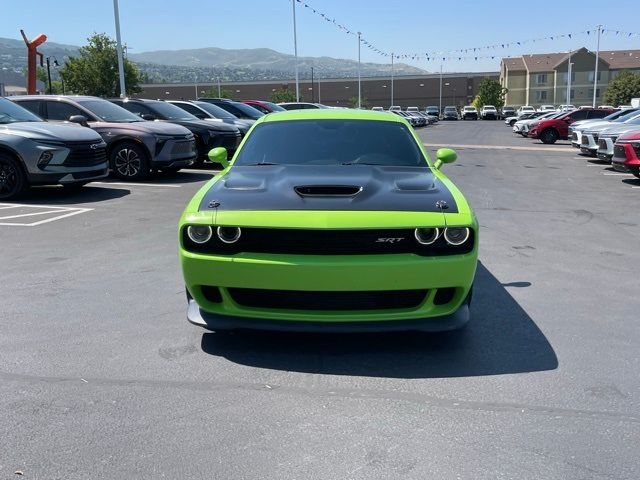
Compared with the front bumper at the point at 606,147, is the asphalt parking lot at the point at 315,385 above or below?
below

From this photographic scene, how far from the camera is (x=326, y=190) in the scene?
4.04m

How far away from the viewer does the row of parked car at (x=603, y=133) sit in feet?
41.5

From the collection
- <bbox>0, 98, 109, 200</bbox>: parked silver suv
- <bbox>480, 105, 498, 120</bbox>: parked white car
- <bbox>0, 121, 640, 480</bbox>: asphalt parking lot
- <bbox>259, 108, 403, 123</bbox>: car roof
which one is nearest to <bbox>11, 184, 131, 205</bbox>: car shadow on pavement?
<bbox>0, 98, 109, 200</bbox>: parked silver suv

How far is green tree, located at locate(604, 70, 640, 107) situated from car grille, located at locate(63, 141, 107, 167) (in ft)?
233

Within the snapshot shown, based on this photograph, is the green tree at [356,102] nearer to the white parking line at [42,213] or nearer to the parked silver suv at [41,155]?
the parked silver suv at [41,155]

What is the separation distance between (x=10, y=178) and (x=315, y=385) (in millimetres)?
8534

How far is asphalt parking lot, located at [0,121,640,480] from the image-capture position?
282 centimetres

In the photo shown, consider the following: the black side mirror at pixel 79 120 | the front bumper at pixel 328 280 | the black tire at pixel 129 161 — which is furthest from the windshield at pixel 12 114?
the front bumper at pixel 328 280

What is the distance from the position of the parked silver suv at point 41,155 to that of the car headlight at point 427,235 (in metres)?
8.10

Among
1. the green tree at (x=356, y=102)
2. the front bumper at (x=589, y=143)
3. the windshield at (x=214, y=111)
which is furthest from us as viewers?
the green tree at (x=356, y=102)

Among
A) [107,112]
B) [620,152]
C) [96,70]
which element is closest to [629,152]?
[620,152]

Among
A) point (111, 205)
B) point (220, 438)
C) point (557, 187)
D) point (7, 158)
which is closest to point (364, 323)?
point (220, 438)

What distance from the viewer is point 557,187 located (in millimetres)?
12711

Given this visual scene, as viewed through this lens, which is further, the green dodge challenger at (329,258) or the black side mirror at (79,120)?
the black side mirror at (79,120)
